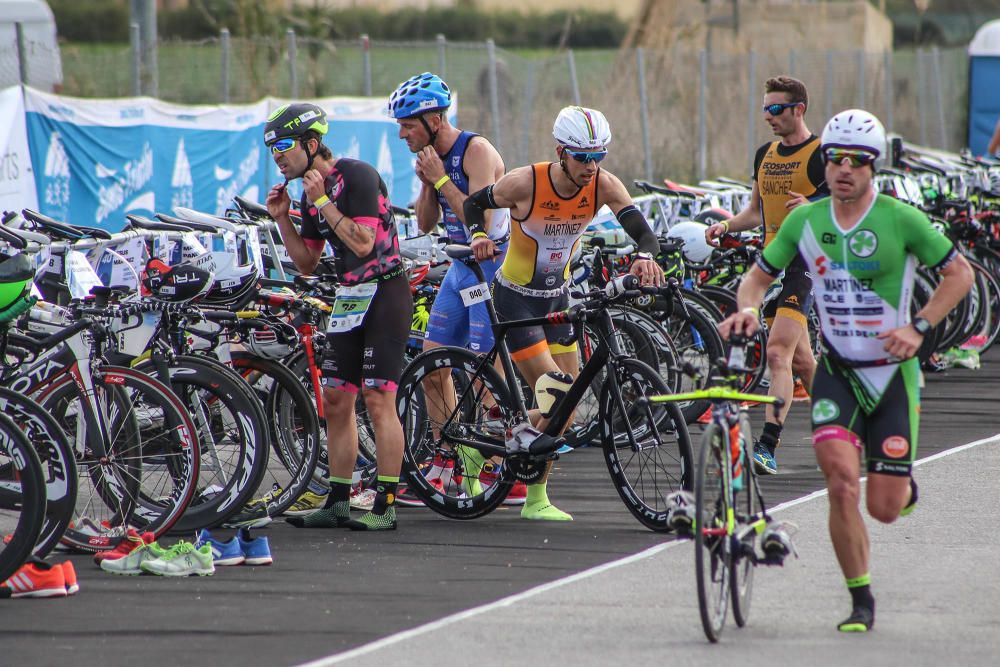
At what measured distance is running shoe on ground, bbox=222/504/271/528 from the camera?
27.3ft

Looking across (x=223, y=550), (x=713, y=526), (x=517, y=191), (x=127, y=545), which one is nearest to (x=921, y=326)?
(x=713, y=526)

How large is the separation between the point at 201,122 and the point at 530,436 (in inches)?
351

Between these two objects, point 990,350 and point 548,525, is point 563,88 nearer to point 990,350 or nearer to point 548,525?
point 990,350

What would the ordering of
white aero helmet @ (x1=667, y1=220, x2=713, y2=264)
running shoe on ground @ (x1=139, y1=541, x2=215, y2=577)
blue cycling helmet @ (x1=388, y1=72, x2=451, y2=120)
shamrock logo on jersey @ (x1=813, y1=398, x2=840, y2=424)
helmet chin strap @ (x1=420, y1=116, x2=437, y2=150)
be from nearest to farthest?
1. shamrock logo on jersey @ (x1=813, y1=398, x2=840, y2=424)
2. running shoe on ground @ (x1=139, y1=541, x2=215, y2=577)
3. blue cycling helmet @ (x1=388, y1=72, x2=451, y2=120)
4. helmet chin strap @ (x1=420, y1=116, x2=437, y2=150)
5. white aero helmet @ (x1=667, y1=220, x2=713, y2=264)

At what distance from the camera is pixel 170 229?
10094mm

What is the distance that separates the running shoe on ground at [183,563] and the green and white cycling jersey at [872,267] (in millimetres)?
2827

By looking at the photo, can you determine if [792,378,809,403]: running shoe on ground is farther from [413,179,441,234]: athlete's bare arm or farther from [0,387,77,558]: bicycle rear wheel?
[0,387,77,558]: bicycle rear wheel

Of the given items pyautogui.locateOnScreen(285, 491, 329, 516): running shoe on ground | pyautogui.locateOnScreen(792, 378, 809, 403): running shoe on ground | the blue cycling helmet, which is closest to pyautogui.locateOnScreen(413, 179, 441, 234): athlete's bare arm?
the blue cycling helmet

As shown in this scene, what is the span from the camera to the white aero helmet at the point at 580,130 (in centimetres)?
827

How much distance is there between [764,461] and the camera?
9719mm

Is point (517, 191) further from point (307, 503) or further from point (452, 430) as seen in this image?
point (307, 503)

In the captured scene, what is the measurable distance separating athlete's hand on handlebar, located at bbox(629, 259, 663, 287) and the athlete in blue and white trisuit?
107cm

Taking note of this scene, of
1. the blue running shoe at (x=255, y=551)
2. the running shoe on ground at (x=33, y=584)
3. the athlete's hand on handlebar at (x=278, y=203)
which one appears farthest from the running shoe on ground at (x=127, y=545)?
the athlete's hand on handlebar at (x=278, y=203)

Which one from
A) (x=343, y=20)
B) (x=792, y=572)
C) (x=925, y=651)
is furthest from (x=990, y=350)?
(x=343, y=20)
